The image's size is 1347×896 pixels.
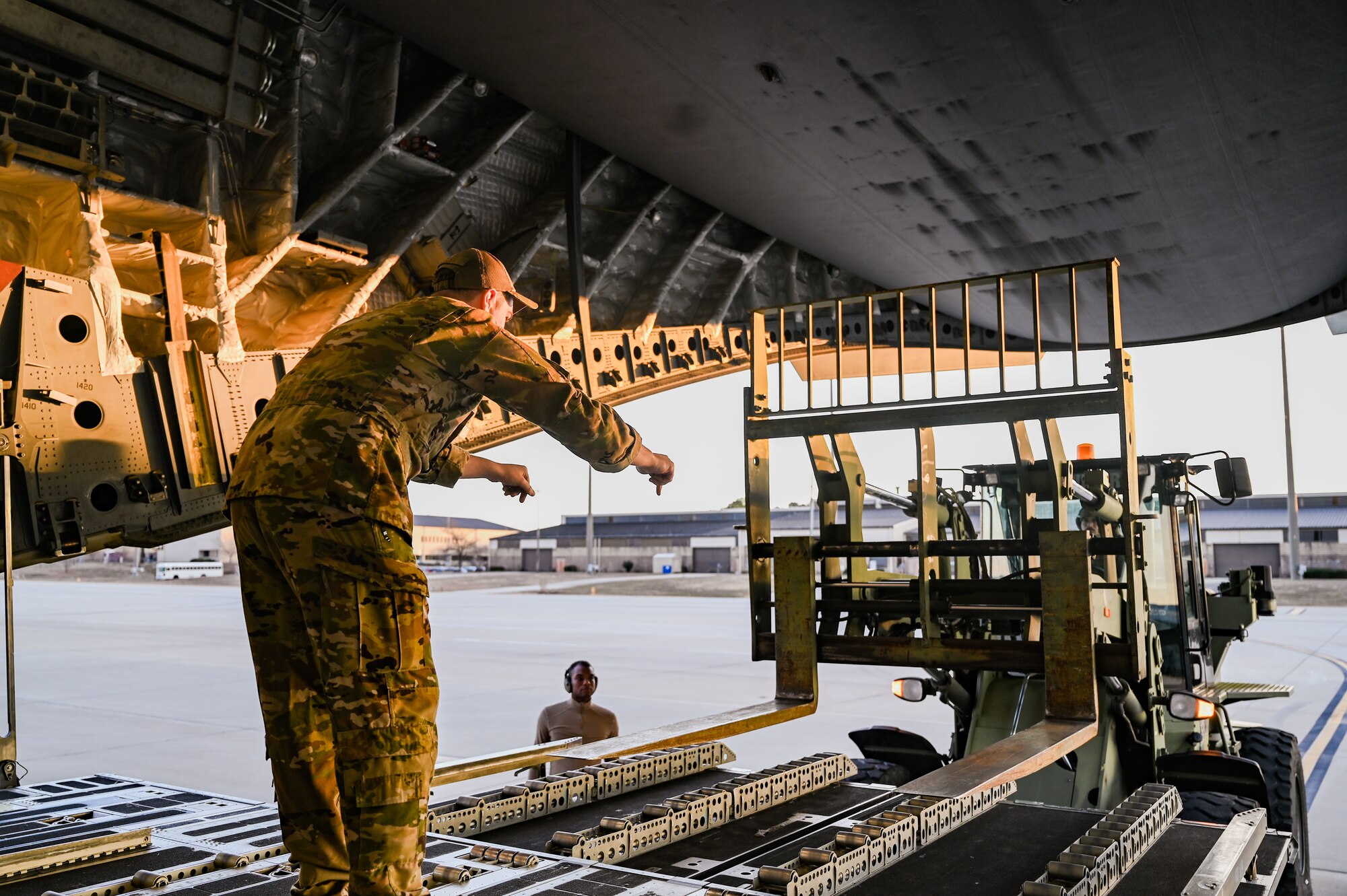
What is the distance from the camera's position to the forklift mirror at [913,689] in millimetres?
6191

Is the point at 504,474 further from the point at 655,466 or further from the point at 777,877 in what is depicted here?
the point at 777,877

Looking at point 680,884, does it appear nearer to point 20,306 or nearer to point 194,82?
point 20,306

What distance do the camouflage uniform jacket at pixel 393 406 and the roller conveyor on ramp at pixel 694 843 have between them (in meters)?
1.03

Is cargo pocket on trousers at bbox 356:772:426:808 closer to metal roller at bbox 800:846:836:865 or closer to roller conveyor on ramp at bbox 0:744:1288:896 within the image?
roller conveyor on ramp at bbox 0:744:1288:896

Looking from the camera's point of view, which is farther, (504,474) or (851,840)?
(504,474)

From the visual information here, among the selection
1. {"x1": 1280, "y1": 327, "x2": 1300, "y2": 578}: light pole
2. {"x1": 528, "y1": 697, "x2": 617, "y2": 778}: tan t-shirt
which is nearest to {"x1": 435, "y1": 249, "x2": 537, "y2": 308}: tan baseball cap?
{"x1": 528, "y1": 697, "x2": 617, "y2": 778}: tan t-shirt

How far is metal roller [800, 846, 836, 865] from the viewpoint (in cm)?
272

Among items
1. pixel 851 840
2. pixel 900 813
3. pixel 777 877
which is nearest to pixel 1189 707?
pixel 900 813

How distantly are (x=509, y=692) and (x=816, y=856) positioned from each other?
41.8ft

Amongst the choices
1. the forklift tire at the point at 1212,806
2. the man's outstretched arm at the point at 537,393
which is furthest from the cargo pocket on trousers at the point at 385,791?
the forklift tire at the point at 1212,806

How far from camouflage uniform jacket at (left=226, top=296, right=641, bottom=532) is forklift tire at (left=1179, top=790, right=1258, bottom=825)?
3.36 meters

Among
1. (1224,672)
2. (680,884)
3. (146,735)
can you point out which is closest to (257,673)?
(680,884)

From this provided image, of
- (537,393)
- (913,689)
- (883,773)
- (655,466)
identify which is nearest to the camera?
(537,393)

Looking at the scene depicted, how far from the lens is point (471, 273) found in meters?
3.20
